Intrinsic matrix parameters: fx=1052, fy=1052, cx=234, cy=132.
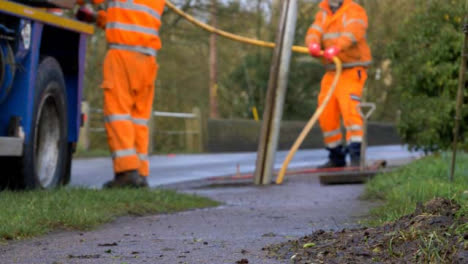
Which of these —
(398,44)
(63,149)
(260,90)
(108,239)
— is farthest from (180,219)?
(260,90)

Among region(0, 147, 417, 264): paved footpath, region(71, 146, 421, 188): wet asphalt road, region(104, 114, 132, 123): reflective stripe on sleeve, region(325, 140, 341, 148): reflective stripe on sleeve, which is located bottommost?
region(71, 146, 421, 188): wet asphalt road

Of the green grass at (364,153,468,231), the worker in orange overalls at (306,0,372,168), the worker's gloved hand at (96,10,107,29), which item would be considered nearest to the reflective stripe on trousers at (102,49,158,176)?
the worker's gloved hand at (96,10,107,29)

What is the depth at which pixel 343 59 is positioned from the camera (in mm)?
11961

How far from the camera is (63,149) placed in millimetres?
8883

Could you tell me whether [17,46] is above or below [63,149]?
above

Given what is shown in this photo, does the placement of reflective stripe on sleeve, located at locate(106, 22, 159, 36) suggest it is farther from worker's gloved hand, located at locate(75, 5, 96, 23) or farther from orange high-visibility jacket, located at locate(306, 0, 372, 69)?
orange high-visibility jacket, located at locate(306, 0, 372, 69)

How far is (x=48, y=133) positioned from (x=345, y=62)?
4.37 metres

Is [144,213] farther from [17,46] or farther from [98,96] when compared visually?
[98,96]

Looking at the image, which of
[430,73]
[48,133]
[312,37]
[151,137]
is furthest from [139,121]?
[151,137]

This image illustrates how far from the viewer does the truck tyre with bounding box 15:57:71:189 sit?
8.00 metres

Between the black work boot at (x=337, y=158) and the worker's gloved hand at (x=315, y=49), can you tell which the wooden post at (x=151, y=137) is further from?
the worker's gloved hand at (x=315, y=49)

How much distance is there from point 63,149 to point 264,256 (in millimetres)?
4603

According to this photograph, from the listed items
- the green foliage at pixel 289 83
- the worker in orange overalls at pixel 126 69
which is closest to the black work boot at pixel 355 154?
the worker in orange overalls at pixel 126 69

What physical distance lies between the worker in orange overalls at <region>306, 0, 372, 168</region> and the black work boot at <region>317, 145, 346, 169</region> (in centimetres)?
1
